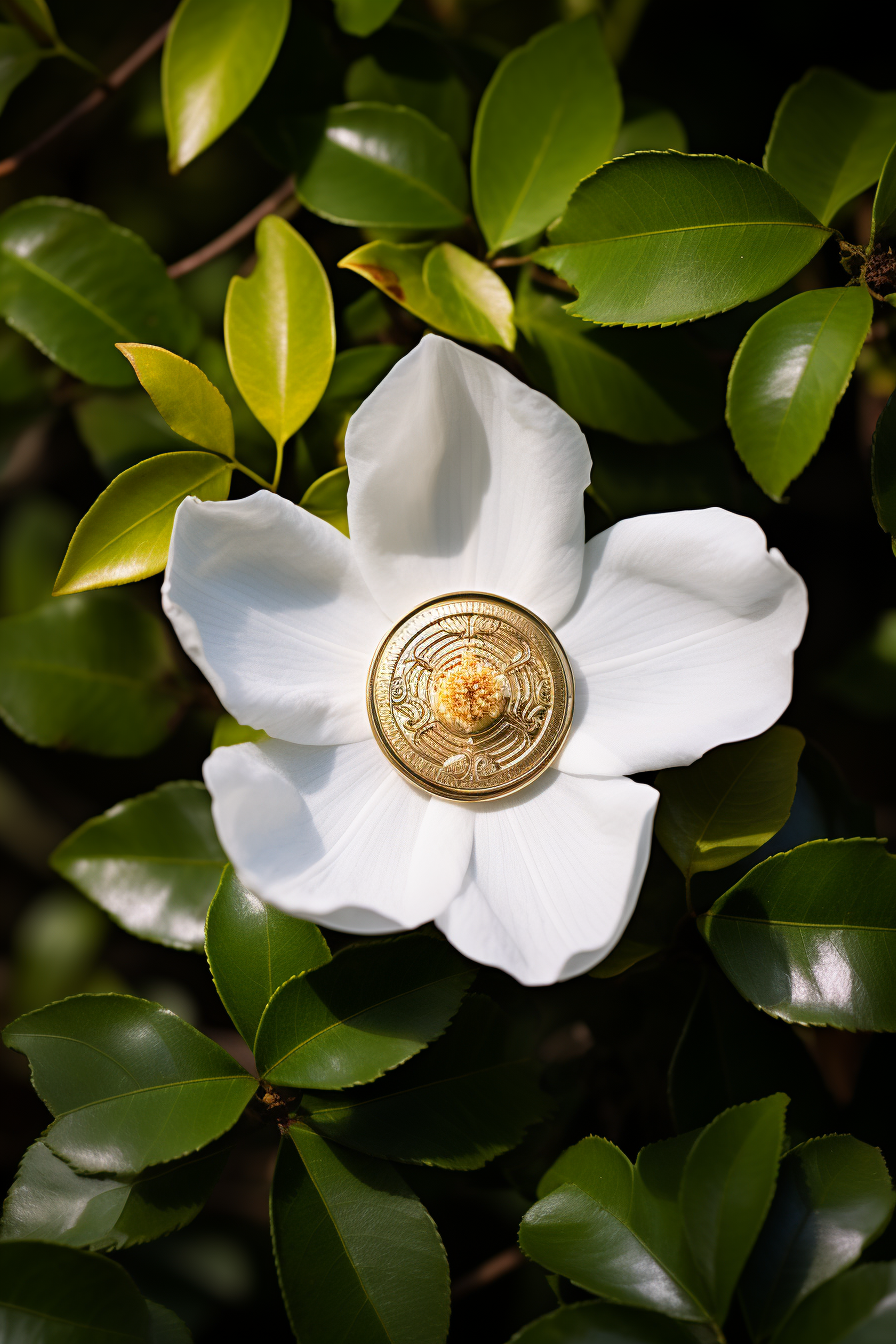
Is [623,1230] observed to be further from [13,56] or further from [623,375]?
[13,56]

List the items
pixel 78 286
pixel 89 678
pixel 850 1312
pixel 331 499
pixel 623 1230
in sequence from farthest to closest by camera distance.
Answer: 1. pixel 89 678
2. pixel 78 286
3. pixel 331 499
4. pixel 623 1230
5. pixel 850 1312

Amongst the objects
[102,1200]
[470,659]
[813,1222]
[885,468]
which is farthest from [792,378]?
[102,1200]

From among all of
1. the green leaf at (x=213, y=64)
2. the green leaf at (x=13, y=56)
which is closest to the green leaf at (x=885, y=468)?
the green leaf at (x=213, y=64)

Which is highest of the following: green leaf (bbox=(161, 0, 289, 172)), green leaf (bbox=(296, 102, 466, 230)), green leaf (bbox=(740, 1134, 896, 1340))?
green leaf (bbox=(161, 0, 289, 172))

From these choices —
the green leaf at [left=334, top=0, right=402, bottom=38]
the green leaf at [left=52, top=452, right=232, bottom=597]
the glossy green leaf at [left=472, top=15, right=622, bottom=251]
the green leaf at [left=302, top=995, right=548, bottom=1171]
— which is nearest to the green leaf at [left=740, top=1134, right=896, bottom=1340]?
the green leaf at [left=302, top=995, right=548, bottom=1171]

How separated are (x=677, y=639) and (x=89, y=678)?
2.20ft

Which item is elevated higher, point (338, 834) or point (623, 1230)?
point (338, 834)

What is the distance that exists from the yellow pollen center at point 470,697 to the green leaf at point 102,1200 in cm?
42

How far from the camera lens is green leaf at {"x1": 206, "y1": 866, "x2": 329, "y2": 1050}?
0.82m

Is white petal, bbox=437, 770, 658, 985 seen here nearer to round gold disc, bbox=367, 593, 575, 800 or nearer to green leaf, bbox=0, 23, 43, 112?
round gold disc, bbox=367, 593, 575, 800

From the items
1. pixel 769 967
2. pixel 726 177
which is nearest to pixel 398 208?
pixel 726 177

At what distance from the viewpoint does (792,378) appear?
78 centimetres

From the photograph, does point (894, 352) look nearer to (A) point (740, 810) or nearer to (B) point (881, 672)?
(B) point (881, 672)

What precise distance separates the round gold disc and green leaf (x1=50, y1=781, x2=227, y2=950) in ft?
0.94
